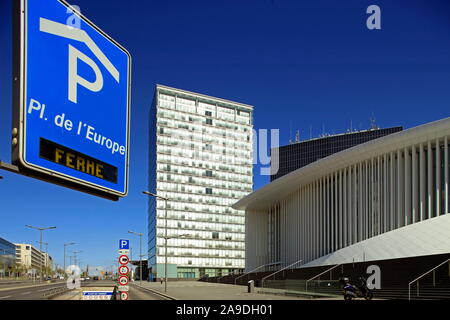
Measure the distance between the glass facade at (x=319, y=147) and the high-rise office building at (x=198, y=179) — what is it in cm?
4078

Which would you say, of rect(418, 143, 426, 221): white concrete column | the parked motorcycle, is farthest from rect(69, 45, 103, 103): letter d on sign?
rect(418, 143, 426, 221): white concrete column

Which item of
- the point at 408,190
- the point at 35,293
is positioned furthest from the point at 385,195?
the point at 35,293

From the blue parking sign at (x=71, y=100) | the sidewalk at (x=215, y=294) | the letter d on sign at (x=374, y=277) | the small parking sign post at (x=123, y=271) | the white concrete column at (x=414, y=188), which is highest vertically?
the white concrete column at (x=414, y=188)

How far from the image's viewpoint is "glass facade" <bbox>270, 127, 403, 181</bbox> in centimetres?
17475

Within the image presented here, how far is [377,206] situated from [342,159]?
8.12m

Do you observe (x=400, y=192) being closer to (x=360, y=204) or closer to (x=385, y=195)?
(x=385, y=195)

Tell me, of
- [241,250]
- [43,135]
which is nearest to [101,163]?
[43,135]

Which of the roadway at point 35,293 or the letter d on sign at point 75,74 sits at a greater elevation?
the letter d on sign at point 75,74

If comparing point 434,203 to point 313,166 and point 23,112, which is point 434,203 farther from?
point 23,112

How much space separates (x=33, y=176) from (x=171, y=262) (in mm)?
134849

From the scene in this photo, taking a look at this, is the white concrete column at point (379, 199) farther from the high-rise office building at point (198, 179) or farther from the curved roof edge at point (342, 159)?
the high-rise office building at point (198, 179)

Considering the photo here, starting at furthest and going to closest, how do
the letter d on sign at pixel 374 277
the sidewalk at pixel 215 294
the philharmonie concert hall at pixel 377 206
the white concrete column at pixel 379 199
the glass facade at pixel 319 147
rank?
the glass facade at pixel 319 147, the white concrete column at pixel 379 199, the philharmonie concert hall at pixel 377 206, the letter d on sign at pixel 374 277, the sidewalk at pixel 215 294

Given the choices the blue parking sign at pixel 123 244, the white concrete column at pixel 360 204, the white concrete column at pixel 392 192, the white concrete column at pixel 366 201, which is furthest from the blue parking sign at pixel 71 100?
the white concrete column at pixel 360 204

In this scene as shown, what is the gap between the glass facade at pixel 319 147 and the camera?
175 m
